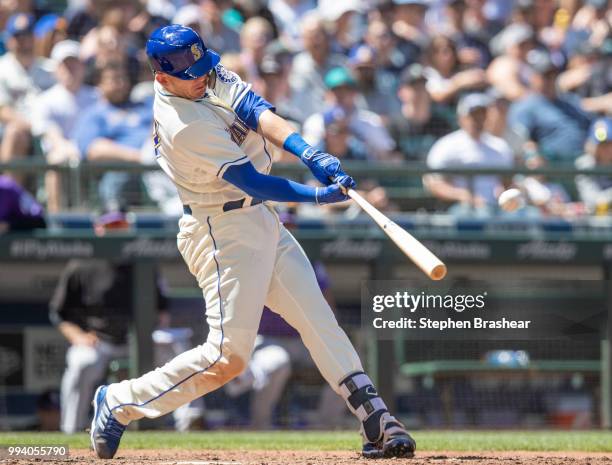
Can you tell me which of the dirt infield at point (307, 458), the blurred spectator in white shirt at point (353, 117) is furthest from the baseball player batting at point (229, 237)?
the blurred spectator in white shirt at point (353, 117)

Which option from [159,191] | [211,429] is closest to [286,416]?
[211,429]

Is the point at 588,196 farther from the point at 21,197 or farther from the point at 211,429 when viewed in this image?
the point at 21,197

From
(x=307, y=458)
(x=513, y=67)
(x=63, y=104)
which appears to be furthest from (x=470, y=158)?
(x=307, y=458)

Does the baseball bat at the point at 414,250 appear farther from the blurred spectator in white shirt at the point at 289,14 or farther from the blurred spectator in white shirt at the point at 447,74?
the blurred spectator in white shirt at the point at 289,14

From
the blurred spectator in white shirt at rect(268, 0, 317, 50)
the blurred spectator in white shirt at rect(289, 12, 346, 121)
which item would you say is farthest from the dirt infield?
the blurred spectator in white shirt at rect(268, 0, 317, 50)

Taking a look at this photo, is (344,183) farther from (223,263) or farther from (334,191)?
(223,263)

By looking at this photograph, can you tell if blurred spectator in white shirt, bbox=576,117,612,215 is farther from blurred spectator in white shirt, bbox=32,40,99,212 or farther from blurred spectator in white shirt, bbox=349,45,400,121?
blurred spectator in white shirt, bbox=32,40,99,212
